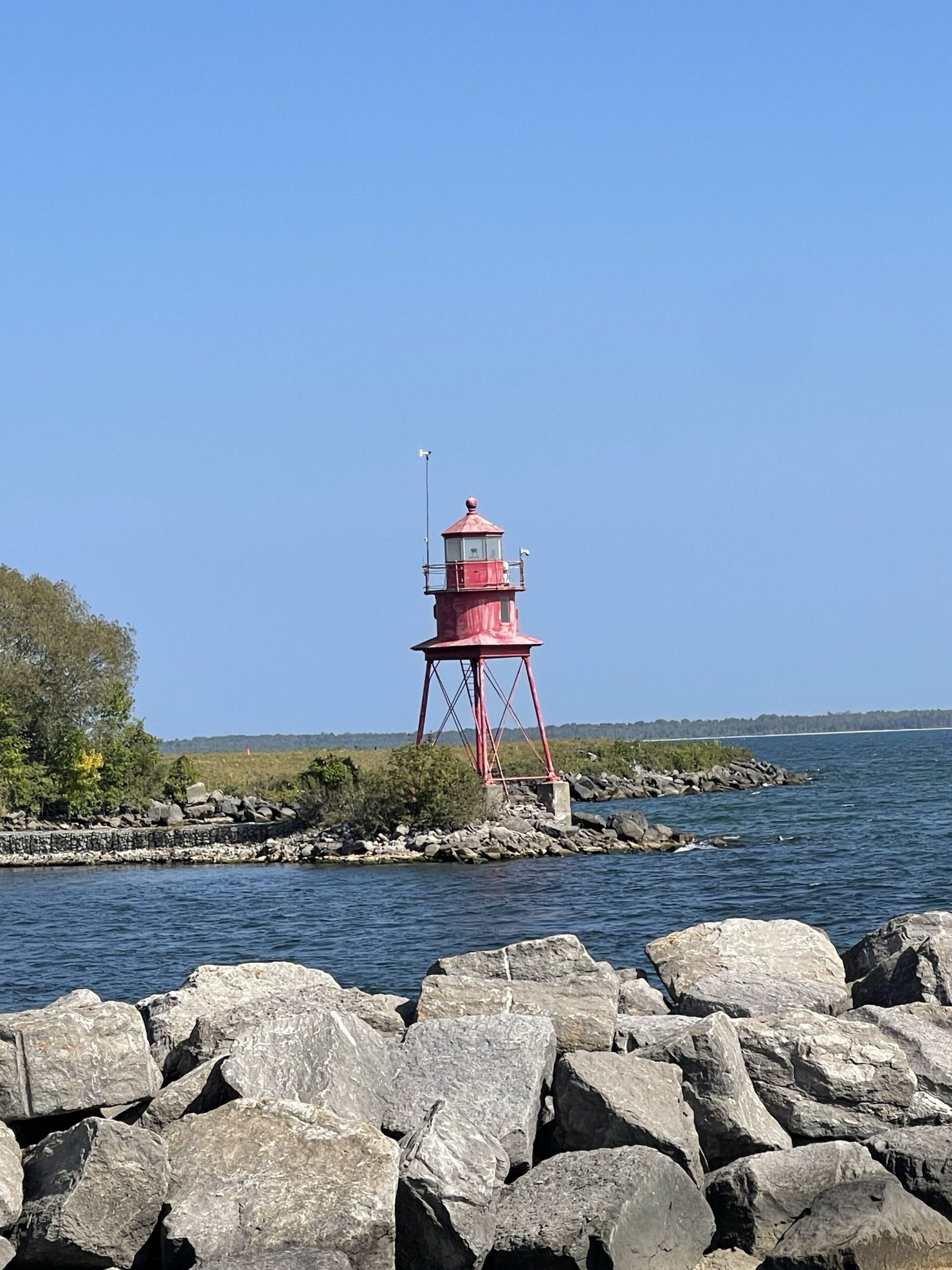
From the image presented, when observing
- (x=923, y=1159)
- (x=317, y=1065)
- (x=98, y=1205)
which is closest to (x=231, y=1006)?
(x=317, y=1065)

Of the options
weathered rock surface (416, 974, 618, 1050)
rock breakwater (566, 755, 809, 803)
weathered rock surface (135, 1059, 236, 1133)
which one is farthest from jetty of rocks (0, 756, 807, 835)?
weathered rock surface (135, 1059, 236, 1133)

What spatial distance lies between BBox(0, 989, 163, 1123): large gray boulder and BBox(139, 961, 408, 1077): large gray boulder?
0.59ft

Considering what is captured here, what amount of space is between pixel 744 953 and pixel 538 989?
2751 millimetres

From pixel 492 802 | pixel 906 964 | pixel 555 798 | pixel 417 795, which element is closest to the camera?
pixel 906 964

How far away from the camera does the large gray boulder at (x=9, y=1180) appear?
8.49 m

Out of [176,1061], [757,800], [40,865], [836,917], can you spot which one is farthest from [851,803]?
[176,1061]

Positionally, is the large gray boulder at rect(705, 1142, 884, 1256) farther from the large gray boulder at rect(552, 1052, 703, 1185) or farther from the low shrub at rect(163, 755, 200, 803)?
the low shrub at rect(163, 755, 200, 803)

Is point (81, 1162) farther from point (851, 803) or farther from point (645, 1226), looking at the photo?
point (851, 803)

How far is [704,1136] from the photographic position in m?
9.61

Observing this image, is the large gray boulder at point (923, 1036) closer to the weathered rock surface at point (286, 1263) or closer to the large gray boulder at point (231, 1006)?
the large gray boulder at point (231, 1006)

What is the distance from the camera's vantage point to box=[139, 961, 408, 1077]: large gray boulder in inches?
419

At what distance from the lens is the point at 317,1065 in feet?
31.2

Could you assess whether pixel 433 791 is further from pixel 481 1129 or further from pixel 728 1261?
pixel 728 1261

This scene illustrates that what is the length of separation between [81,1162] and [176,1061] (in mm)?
2370
